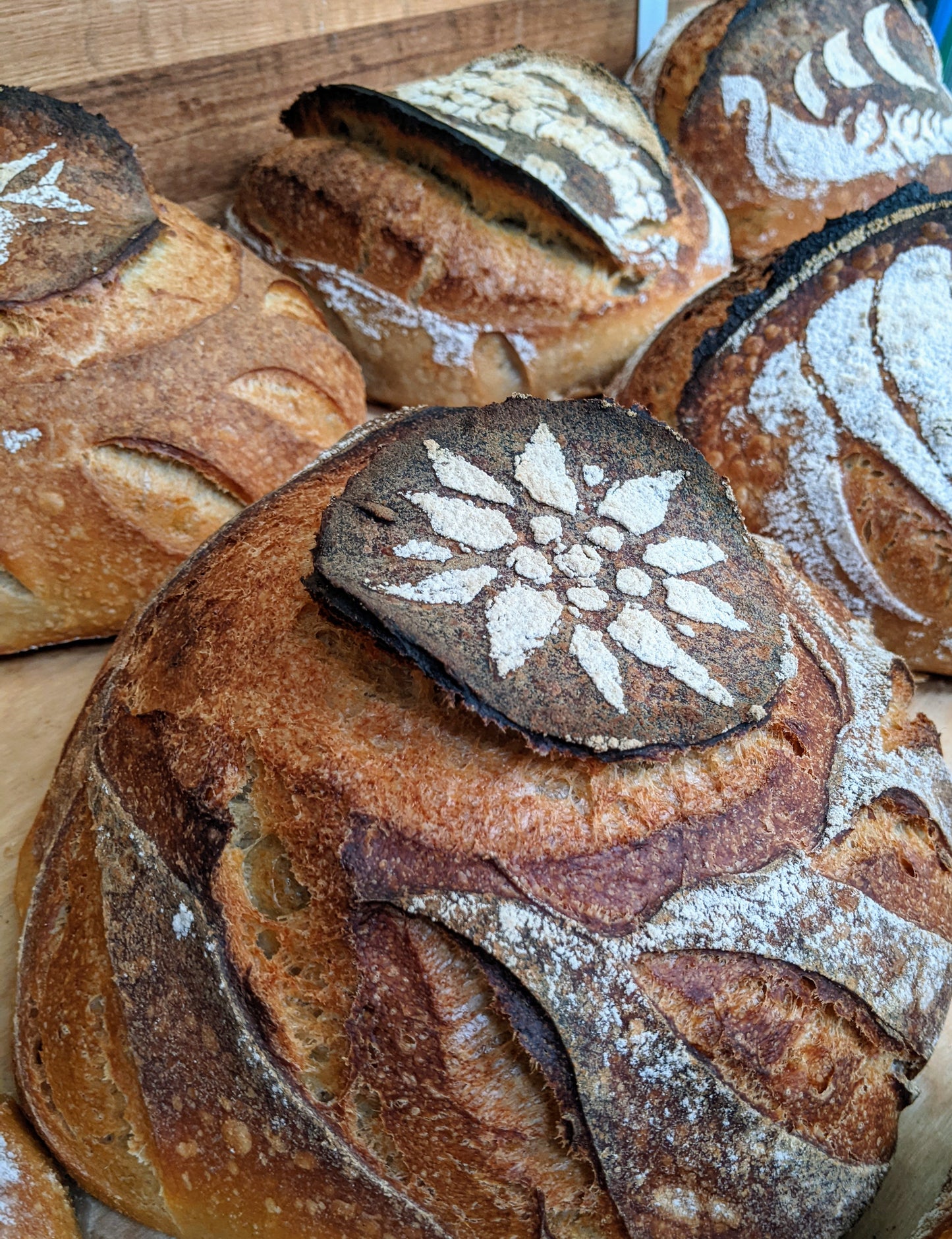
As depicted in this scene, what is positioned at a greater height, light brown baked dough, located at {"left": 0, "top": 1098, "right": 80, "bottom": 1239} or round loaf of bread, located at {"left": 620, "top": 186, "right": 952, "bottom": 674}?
round loaf of bread, located at {"left": 620, "top": 186, "right": 952, "bottom": 674}

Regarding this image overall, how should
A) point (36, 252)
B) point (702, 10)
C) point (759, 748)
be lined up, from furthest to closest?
point (702, 10) < point (36, 252) < point (759, 748)

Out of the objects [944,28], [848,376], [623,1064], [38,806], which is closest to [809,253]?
[848,376]

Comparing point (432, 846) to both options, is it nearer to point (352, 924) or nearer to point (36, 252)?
point (352, 924)

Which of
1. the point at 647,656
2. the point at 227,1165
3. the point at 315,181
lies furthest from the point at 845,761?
the point at 315,181

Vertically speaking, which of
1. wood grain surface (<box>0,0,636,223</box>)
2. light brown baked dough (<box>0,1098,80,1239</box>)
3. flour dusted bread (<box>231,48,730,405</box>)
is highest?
wood grain surface (<box>0,0,636,223</box>)

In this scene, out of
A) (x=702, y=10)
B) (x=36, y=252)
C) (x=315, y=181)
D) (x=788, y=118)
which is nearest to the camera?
(x=36, y=252)

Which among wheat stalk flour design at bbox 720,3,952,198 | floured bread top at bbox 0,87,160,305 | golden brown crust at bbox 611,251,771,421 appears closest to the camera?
floured bread top at bbox 0,87,160,305

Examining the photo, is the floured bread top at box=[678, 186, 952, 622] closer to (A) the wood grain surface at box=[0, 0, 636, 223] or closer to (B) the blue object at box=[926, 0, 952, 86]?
(A) the wood grain surface at box=[0, 0, 636, 223]

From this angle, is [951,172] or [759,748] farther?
[951,172]

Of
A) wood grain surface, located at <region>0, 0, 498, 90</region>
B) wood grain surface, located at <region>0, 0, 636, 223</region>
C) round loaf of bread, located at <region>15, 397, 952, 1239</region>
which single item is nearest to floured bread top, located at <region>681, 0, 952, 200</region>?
wood grain surface, located at <region>0, 0, 636, 223</region>
